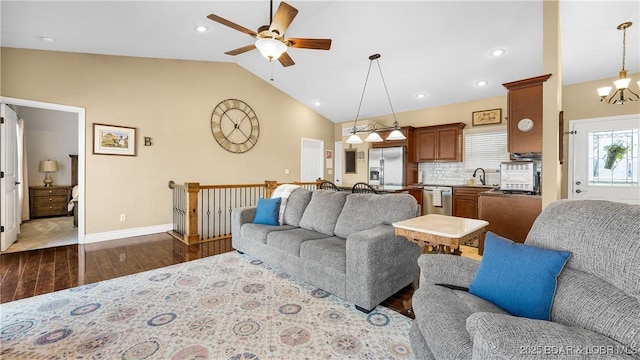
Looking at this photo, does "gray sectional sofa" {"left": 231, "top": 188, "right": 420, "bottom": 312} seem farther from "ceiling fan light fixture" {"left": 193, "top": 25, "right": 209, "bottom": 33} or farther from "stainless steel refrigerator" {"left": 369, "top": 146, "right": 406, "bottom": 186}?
"stainless steel refrigerator" {"left": 369, "top": 146, "right": 406, "bottom": 186}

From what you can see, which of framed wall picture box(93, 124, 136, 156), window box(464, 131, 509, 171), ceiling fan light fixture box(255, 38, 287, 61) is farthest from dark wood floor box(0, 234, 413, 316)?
window box(464, 131, 509, 171)

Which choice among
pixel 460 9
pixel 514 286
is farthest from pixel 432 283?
pixel 460 9

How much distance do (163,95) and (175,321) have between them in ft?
13.6

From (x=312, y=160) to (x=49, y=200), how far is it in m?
6.04

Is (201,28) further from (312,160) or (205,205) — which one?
(312,160)

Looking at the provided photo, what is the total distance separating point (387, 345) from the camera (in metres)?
1.77

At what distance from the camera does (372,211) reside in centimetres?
268

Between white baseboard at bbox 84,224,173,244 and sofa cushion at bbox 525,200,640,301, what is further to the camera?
white baseboard at bbox 84,224,173,244

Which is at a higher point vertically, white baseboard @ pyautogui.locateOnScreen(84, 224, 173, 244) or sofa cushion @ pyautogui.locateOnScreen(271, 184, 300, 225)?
sofa cushion @ pyautogui.locateOnScreen(271, 184, 300, 225)

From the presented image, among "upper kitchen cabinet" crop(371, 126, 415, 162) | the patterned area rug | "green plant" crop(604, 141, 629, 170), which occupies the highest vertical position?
"upper kitchen cabinet" crop(371, 126, 415, 162)

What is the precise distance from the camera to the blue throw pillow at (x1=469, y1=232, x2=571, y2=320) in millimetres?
1174

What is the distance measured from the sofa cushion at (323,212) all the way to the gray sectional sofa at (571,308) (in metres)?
1.54

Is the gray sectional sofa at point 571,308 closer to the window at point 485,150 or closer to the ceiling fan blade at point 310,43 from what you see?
the ceiling fan blade at point 310,43

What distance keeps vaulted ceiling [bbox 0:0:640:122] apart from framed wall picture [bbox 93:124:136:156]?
1.15 meters
